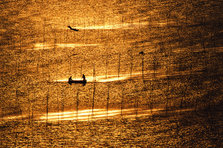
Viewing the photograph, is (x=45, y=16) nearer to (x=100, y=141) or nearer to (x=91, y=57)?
(x=91, y=57)

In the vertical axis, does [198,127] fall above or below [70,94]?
below

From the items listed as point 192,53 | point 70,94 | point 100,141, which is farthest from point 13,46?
point 192,53

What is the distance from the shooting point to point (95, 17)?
2.37ft

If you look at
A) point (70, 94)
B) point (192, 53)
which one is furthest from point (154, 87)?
point (70, 94)

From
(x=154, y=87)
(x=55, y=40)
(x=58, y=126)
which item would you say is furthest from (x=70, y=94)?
(x=154, y=87)

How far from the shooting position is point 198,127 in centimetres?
67

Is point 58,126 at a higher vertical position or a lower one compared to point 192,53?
lower

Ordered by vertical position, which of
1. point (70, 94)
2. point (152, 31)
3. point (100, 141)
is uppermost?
point (152, 31)

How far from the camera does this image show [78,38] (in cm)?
70

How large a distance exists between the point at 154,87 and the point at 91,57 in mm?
282

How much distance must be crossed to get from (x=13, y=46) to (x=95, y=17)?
0.36 metres

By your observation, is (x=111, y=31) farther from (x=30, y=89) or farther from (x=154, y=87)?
(x=30, y=89)

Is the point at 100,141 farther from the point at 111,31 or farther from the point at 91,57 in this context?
the point at 111,31

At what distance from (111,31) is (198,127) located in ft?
1.72
